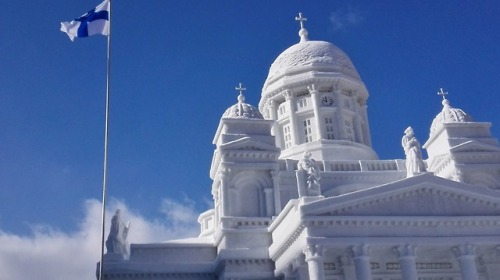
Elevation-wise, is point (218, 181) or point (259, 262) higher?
point (218, 181)

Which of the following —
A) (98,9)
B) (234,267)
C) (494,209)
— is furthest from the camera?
(234,267)

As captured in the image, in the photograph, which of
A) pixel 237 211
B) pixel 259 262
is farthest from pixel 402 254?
pixel 237 211

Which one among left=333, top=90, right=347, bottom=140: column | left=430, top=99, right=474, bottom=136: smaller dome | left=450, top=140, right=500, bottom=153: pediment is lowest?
left=450, top=140, right=500, bottom=153: pediment

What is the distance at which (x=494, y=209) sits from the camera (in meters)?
30.3

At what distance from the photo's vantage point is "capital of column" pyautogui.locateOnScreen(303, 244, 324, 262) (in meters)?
27.8

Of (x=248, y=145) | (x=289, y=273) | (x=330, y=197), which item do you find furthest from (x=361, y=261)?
(x=248, y=145)

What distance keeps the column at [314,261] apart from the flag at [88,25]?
43.6 ft

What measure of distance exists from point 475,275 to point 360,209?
6184 mm

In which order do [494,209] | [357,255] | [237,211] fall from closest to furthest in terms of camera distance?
[357,255]
[494,209]
[237,211]

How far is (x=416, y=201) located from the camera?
2973 centimetres

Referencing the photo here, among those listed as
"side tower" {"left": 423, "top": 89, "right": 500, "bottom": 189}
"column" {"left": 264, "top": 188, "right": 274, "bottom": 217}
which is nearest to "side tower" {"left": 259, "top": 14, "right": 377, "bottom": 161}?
"side tower" {"left": 423, "top": 89, "right": 500, "bottom": 189}

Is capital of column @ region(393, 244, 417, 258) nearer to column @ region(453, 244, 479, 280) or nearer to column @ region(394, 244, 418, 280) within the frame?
column @ region(394, 244, 418, 280)

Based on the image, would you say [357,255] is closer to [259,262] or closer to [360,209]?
[360,209]

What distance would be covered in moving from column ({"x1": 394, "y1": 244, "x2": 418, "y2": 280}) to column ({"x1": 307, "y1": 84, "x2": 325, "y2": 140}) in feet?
54.3
